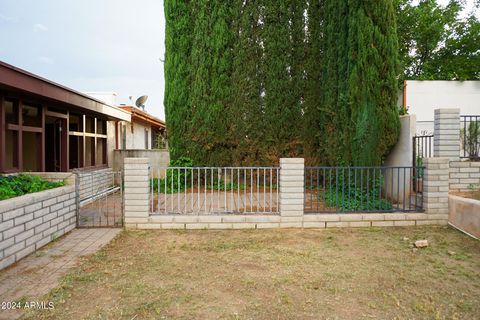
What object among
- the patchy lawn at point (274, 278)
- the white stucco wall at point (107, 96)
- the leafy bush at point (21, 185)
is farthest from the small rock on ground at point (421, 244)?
the white stucco wall at point (107, 96)

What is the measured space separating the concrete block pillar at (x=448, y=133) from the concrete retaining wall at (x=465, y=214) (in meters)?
1.41

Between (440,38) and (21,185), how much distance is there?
23475mm

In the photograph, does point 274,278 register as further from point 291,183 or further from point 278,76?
point 278,76

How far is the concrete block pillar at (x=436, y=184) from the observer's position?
548cm

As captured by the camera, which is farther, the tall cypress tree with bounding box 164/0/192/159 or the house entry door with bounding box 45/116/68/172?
the tall cypress tree with bounding box 164/0/192/159

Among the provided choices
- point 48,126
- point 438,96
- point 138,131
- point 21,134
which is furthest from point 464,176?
point 138,131

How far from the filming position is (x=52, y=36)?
13.1m

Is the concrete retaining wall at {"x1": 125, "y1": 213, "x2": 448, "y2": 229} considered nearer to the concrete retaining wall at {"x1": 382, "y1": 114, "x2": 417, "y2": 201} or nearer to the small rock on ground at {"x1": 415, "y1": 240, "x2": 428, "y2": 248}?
the small rock on ground at {"x1": 415, "y1": 240, "x2": 428, "y2": 248}

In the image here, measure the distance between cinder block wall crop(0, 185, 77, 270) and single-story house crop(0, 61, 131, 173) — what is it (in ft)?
5.19

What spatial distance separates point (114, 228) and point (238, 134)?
16.5 ft

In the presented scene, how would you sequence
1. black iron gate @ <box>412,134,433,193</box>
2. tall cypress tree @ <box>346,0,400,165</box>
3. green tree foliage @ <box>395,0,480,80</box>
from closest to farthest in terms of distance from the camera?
black iron gate @ <box>412,134,433,193</box>
tall cypress tree @ <box>346,0,400,165</box>
green tree foliage @ <box>395,0,480,80</box>

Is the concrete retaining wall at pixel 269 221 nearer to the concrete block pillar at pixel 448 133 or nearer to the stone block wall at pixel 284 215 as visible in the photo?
the stone block wall at pixel 284 215

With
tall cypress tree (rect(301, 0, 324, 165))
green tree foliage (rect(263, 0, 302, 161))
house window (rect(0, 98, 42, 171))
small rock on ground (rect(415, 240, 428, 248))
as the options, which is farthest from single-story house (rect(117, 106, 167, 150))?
small rock on ground (rect(415, 240, 428, 248))

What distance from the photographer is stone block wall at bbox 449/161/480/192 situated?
20.5 ft
